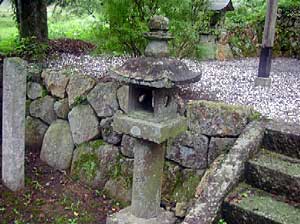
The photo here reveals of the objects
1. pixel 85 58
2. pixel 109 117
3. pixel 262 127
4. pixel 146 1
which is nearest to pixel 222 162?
pixel 262 127

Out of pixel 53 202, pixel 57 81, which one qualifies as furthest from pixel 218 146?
pixel 57 81

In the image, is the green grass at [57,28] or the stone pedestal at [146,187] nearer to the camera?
the stone pedestal at [146,187]

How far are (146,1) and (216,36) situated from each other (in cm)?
307

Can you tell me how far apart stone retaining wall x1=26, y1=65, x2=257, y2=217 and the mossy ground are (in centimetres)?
15

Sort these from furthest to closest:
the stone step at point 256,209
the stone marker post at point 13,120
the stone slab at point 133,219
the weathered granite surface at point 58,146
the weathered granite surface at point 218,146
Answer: the weathered granite surface at point 58,146 → the stone marker post at point 13,120 → the weathered granite surface at point 218,146 → the stone slab at point 133,219 → the stone step at point 256,209

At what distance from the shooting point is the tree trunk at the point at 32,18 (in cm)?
584

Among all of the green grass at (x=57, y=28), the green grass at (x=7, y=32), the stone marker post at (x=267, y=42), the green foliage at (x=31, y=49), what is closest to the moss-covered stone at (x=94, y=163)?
the green grass at (x=57, y=28)

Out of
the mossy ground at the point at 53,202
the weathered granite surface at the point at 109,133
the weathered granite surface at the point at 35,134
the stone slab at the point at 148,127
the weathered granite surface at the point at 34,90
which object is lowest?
the mossy ground at the point at 53,202

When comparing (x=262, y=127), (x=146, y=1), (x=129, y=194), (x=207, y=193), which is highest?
(x=146, y=1)

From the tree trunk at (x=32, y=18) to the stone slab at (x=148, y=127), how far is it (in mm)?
3321

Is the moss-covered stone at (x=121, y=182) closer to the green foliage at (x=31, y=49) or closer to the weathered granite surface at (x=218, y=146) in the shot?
the weathered granite surface at (x=218, y=146)

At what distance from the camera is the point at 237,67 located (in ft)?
21.8

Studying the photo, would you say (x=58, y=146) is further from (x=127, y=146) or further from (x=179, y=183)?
(x=179, y=183)

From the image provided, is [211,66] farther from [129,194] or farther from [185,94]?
[129,194]
